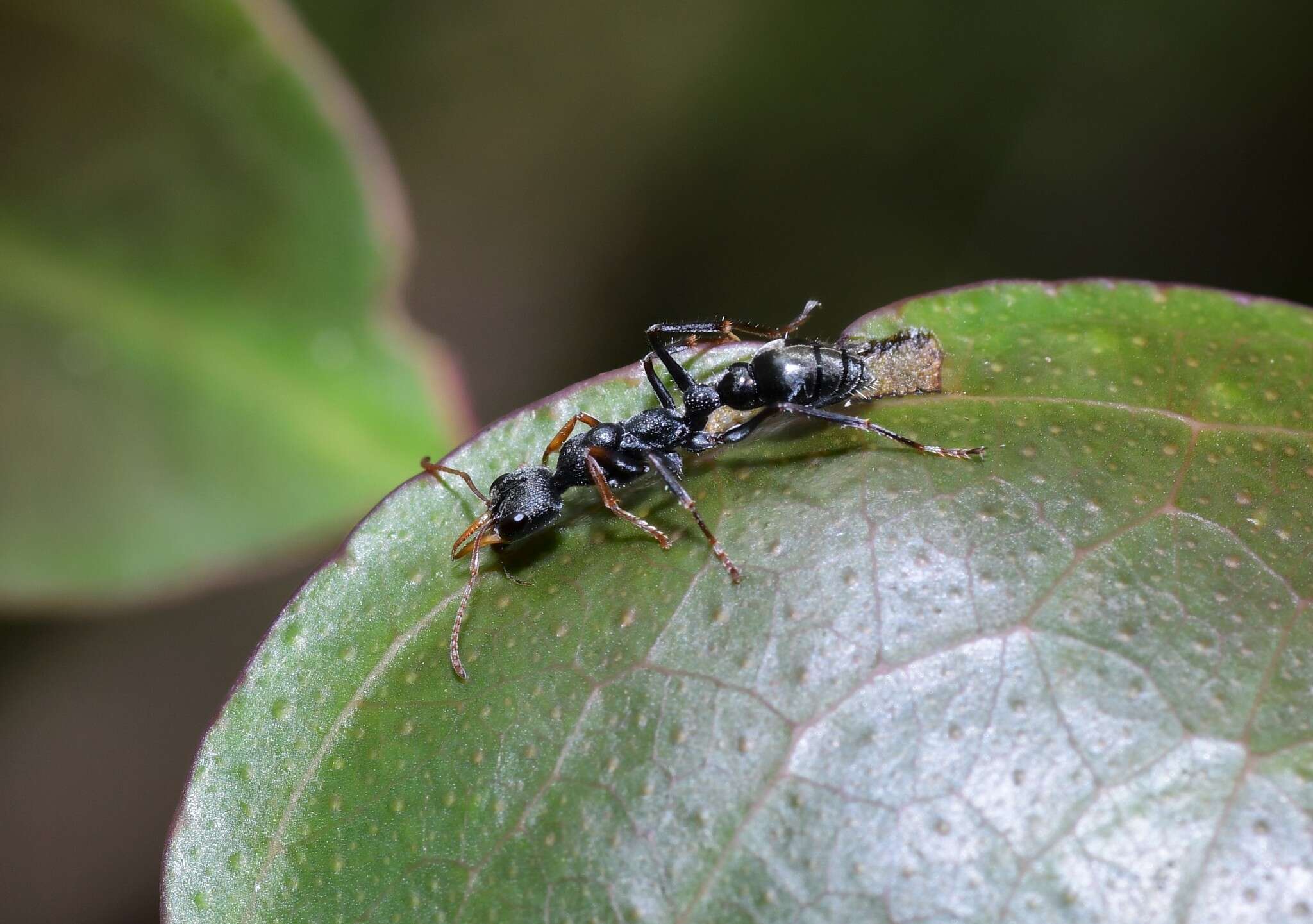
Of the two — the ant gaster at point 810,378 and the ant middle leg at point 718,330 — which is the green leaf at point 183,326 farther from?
the ant gaster at point 810,378

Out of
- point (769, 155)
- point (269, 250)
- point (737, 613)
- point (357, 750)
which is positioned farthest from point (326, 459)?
point (769, 155)

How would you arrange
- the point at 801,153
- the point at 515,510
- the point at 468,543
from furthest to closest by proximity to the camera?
the point at 801,153, the point at 515,510, the point at 468,543

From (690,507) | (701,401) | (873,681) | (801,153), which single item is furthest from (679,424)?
(801,153)

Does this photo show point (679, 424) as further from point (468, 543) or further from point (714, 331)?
point (468, 543)

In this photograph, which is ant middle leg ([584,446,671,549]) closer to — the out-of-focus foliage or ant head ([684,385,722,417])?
ant head ([684,385,722,417])

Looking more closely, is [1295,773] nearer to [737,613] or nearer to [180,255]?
[737,613]

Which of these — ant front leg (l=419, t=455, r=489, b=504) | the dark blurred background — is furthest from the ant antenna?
the dark blurred background
